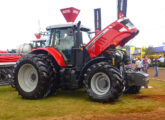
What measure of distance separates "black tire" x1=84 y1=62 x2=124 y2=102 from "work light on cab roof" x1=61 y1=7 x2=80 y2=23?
7.35 ft

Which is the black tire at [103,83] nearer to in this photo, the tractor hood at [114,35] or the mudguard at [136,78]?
the tractor hood at [114,35]

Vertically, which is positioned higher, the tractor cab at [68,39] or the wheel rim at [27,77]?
the tractor cab at [68,39]

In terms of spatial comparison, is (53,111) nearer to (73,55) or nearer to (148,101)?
(73,55)

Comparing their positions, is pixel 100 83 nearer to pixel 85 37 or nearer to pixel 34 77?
pixel 85 37

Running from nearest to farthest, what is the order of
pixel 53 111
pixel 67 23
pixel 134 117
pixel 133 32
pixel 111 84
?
pixel 134 117
pixel 53 111
pixel 111 84
pixel 133 32
pixel 67 23

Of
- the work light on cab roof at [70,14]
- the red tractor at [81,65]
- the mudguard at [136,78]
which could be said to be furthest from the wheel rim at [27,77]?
the mudguard at [136,78]

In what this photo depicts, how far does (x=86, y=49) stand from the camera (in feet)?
21.9

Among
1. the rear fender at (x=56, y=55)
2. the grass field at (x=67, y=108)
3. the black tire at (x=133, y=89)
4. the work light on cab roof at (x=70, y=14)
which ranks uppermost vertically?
the work light on cab roof at (x=70, y=14)

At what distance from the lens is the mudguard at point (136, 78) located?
630 cm

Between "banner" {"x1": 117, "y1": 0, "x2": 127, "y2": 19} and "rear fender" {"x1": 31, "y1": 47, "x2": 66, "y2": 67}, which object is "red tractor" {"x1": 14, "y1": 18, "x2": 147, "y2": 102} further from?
"banner" {"x1": 117, "y1": 0, "x2": 127, "y2": 19}

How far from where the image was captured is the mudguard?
6305 millimetres

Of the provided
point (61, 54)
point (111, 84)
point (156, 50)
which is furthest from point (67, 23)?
point (156, 50)

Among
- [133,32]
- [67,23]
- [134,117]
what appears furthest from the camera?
[67,23]

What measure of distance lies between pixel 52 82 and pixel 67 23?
2.07 m
